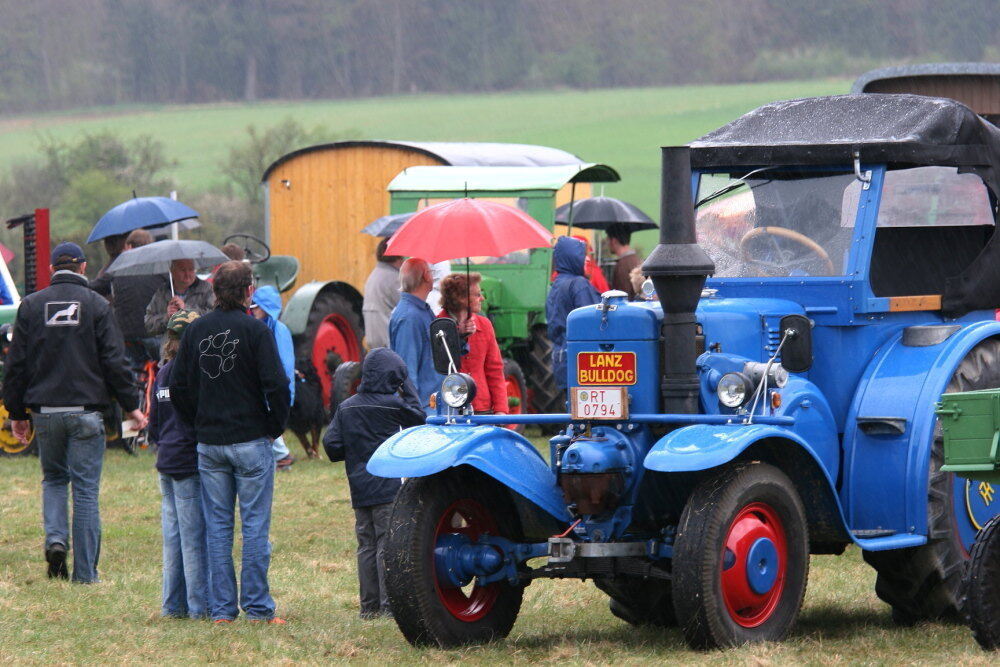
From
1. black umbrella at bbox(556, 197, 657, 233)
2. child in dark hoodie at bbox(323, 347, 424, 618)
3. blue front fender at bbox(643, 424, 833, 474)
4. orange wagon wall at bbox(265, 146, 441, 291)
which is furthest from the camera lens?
orange wagon wall at bbox(265, 146, 441, 291)

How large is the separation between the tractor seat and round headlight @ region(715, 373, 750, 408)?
10.6 m

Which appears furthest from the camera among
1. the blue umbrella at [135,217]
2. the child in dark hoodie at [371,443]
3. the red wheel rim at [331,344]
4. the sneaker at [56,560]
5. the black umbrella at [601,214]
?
the black umbrella at [601,214]

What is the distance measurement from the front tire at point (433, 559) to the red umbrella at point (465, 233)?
98.9 inches

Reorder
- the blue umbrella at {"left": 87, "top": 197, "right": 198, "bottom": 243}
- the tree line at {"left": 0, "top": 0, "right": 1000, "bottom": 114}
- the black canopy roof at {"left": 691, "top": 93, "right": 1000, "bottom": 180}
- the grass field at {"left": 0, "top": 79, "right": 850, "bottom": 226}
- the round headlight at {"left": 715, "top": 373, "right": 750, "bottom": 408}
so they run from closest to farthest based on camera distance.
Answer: the round headlight at {"left": 715, "top": 373, "right": 750, "bottom": 408} → the black canopy roof at {"left": 691, "top": 93, "right": 1000, "bottom": 180} → the blue umbrella at {"left": 87, "top": 197, "right": 198, "bottom": 243} → the grass field at {"left": 0, "top": 79, "right": 850, "bottom": 226} → the tree line at {"left": 0, "top": 0, "right": 1000, "bottom": 114}

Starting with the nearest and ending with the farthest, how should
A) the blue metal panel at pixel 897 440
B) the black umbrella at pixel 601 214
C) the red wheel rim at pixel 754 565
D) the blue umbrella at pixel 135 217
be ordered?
the red wheel rim at pixel 754 565 → the blue metal panel at pixel 897 440 → the blue umbrella at pixel 135 217 → the black umbrella at pixel 601 214

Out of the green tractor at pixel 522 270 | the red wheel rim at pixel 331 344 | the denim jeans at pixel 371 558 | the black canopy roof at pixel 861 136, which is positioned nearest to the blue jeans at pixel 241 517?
the denim jeans at pixel 371 558

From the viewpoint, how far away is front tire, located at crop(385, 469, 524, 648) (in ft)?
20.7

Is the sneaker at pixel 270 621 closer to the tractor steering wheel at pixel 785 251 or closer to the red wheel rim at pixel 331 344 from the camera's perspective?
the tractor steering wheel at pixel 785 251

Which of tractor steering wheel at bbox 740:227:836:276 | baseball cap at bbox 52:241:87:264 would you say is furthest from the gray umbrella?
tractor steering wheel at bbox 740:227:836:276

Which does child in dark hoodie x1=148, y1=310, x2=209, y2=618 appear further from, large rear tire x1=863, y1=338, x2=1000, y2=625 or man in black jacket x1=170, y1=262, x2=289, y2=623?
large rear tire x1=863, y1=338, x2=1000, y2=625

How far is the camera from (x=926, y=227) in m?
7.45

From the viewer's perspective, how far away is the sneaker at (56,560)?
8.66m

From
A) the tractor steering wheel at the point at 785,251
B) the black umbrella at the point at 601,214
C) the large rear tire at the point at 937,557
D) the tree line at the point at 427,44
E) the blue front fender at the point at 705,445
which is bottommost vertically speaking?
the large rear tire at the point at 937,557

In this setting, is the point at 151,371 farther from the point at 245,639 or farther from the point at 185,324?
the point at 245,639
